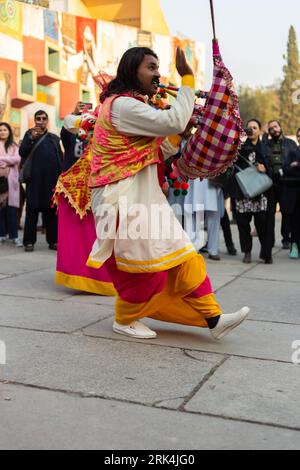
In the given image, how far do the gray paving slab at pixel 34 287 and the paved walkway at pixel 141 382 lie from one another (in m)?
0.30

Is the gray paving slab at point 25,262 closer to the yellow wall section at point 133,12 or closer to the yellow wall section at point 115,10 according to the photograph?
the yellow wall section at point 133,12

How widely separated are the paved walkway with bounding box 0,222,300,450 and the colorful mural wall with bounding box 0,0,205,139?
1615 centimetres

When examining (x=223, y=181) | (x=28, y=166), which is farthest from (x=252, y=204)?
(x=28, y=166)

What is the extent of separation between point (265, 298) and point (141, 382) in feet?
9.28

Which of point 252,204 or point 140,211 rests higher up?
point 140,211

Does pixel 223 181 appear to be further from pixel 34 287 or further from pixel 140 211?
pixel 140 211

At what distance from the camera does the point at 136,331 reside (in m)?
4.21

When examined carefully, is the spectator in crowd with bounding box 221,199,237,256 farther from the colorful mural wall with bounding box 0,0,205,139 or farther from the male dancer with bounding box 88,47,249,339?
the colorful mural wall with bounding box 0,0,205,139

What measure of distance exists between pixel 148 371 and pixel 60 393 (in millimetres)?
566

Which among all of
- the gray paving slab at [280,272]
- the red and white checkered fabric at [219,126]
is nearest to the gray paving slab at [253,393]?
the red and white checkered fabric at [219,126]

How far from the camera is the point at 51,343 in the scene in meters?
4.02

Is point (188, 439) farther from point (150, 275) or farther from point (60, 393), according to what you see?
point (150, 275)
